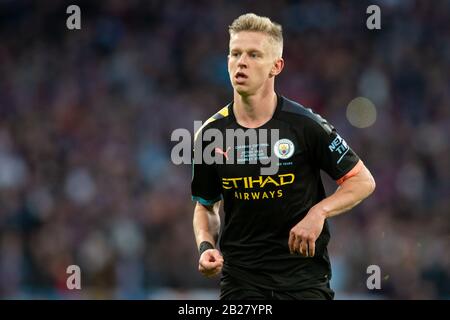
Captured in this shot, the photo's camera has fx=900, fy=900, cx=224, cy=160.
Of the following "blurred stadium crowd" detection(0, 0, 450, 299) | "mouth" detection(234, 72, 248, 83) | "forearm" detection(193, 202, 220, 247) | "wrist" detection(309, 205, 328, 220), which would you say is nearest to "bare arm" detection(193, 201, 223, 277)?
"forearm" detection(193, 202, 220, 247)

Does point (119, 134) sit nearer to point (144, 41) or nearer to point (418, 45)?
point (144, 41)

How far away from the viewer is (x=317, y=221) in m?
5.34

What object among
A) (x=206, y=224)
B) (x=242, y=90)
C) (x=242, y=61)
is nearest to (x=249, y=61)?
(x=242, y=61)

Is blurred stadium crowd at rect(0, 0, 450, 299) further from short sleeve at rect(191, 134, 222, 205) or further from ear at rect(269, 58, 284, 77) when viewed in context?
ear at rect(269, 58, 284, 77)

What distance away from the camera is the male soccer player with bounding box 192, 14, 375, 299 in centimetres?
571

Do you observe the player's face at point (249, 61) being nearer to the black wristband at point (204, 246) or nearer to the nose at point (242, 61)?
the nose at point (242, 61)

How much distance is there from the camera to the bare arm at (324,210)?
207 inches

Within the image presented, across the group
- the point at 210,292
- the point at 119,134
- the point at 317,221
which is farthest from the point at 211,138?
the point at 119,134

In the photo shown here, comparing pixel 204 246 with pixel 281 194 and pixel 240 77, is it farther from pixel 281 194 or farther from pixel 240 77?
pixel 240 77

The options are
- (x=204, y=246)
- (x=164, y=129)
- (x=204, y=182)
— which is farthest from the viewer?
(x=164, y=129)

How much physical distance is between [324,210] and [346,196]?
0.84 ft

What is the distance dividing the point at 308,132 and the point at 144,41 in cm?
1066

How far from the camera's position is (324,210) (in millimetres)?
5430

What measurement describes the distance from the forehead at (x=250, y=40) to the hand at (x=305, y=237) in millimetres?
1196
